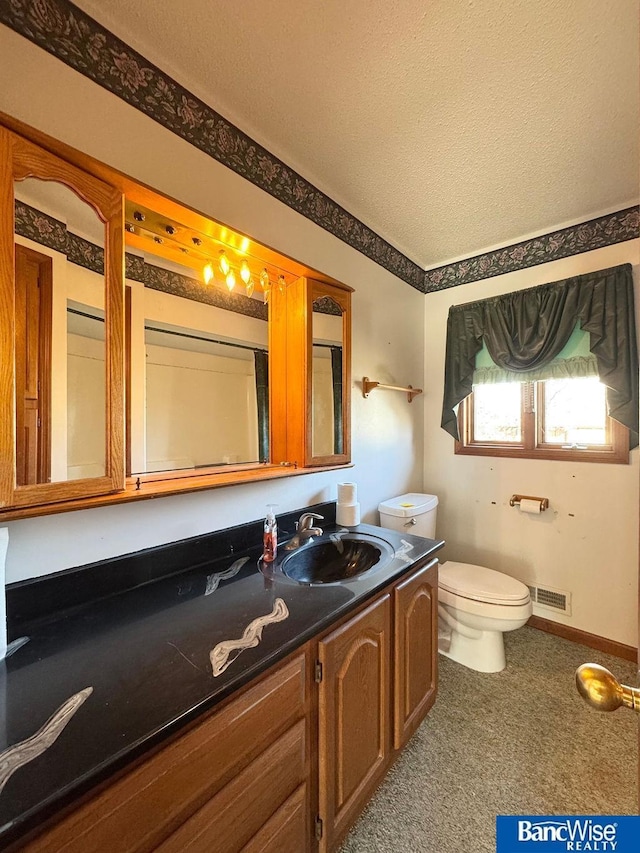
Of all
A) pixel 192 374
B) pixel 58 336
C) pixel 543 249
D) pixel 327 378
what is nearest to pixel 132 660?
pixel 58 336

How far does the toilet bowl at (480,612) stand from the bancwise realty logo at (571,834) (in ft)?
2.53

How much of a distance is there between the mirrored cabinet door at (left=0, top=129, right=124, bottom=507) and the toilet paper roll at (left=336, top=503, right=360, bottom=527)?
1.02 m

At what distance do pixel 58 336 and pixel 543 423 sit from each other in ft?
8.19

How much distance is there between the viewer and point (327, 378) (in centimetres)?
170

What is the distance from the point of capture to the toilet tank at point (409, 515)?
6.47 ft

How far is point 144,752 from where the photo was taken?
573 mm

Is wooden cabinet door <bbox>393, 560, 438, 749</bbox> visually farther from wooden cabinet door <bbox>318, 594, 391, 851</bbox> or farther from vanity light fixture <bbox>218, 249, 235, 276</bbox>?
vanity light fixture <bbox>218, 249, 235, 276</bbox>

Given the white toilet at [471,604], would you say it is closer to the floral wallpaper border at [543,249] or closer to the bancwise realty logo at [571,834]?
the bancwise realty logo at [571,834]

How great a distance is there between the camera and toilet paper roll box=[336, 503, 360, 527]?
66.2 inches

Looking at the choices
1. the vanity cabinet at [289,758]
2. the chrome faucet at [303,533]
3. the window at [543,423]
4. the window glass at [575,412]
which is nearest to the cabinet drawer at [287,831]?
the vanity cabinet at [289,758]

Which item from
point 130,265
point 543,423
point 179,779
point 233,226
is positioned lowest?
point 179,779

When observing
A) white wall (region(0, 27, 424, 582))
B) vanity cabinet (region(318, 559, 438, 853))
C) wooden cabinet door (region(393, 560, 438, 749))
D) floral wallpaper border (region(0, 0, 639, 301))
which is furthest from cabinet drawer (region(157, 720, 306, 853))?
floral wallpaper border (region(0, 0, 639, 301))

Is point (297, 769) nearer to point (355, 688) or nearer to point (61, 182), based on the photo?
point (355, 688)

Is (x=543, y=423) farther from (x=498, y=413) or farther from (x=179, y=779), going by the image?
(x=179, y=779)
